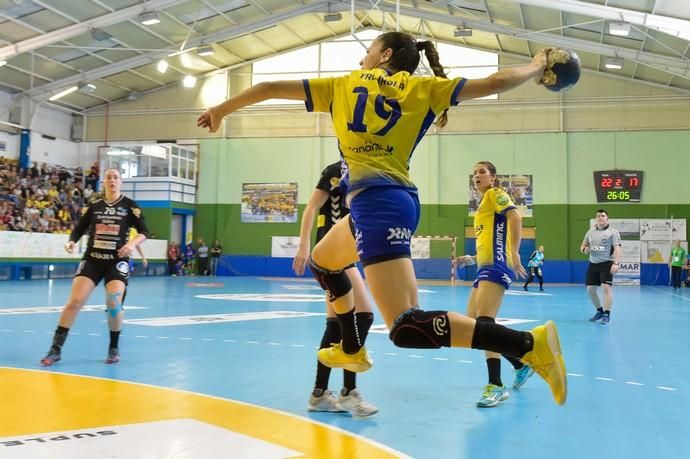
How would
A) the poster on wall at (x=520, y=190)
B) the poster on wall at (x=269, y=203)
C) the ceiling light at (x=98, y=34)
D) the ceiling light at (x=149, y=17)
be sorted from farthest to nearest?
the poster on wall at (x=269, y=203), the poster on wall at (x=520, y=190), the ceiling light at (x=98, y=34), the ceiling light at (x=149, y=17)

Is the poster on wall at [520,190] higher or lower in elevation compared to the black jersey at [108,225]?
higher

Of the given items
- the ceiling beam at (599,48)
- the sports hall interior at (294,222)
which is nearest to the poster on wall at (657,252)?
the sports hall interior at (294,222)

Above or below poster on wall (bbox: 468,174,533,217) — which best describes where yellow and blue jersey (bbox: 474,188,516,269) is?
below

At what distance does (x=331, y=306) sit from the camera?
4.69 meters

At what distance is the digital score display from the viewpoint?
30.6 metres

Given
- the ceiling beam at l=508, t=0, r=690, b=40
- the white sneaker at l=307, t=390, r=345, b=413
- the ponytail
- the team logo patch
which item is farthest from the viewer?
the ceiling beam at l=508, t=0, r=690, b=40

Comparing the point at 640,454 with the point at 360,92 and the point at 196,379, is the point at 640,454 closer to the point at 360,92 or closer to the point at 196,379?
the point at 360,92

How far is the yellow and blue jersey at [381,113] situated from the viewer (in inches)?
132

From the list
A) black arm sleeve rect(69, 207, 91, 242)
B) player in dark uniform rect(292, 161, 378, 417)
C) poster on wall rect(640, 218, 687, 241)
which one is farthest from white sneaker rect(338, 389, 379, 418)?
poster on wall rect(640, 218, 687, 241)

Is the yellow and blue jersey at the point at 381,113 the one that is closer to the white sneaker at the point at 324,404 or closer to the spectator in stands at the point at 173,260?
the white sneaker at the point at 324,404

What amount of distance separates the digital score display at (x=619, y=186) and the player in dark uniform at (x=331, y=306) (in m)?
28.6

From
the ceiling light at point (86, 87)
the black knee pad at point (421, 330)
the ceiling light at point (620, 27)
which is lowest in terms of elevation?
the black knee pad at point (421, 330)

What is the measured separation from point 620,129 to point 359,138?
30935 millimetres

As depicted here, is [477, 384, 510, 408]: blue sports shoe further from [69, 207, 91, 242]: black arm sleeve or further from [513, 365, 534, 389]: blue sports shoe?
[69, 207, 91, 242]: black arm sleeve
